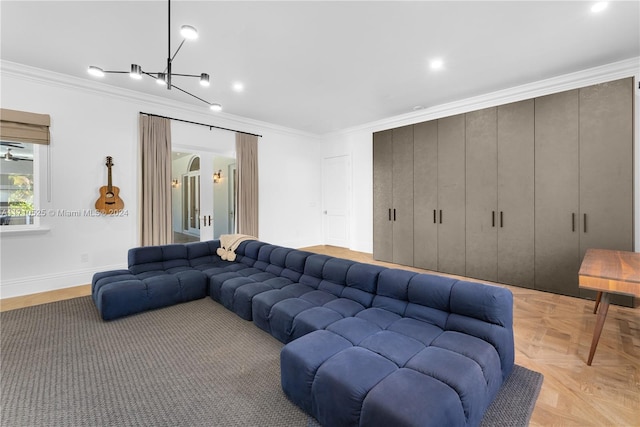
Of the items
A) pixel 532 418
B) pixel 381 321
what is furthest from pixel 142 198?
pixel 532 418

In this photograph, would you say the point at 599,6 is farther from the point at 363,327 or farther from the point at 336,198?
the point at 336,198

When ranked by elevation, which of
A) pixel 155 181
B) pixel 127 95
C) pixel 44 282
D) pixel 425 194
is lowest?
pixel 44 282

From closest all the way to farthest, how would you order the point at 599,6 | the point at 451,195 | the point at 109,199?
the point at 599,6 < the point at 109,199 < the point at 451,195

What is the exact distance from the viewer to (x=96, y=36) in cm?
304

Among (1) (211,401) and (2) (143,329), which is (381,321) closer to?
(1) (211,401)

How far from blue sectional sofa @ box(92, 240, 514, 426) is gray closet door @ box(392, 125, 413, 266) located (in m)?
2.89

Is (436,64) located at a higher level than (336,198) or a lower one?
higher

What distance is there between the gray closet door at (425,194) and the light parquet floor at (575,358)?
5.45 feet

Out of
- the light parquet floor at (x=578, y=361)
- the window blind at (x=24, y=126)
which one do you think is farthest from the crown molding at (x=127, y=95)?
the light parquet floor at (x=578, y=361)

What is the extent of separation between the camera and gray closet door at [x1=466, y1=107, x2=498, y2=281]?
4.42m

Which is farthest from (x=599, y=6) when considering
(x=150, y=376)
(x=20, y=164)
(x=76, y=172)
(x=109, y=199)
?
(x=20, y=164)

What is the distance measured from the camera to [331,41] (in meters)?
3.12

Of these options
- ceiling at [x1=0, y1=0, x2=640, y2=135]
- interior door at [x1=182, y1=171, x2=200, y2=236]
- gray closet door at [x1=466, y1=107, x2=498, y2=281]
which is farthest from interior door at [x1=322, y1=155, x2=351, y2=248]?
interior door at [x1=182, y1=171, x2=200, y2=236]

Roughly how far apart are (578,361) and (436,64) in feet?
11.4
